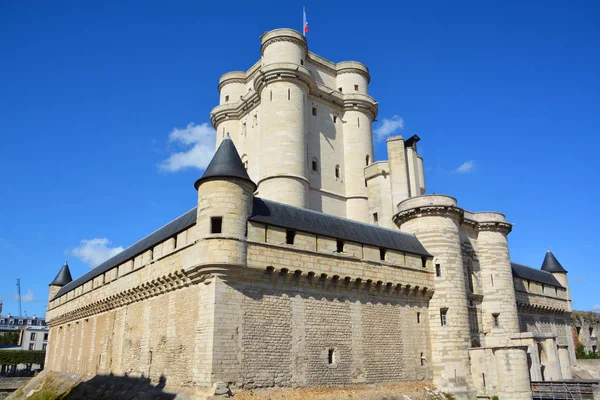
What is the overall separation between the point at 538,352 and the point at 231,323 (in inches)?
677

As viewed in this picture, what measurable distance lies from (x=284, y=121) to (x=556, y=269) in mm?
23735

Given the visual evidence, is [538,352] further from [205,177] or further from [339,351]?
[205,177]

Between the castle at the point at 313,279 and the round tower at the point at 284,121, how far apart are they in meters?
0.09

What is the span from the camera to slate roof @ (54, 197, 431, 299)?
58.0ft

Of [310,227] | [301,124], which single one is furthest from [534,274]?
[310,227]

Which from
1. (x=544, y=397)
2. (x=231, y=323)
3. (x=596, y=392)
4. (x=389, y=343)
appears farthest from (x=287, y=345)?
(x=596, y=392)

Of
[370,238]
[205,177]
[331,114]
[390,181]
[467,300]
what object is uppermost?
[331,114]

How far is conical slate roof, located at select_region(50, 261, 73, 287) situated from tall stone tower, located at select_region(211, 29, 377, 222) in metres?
18.3

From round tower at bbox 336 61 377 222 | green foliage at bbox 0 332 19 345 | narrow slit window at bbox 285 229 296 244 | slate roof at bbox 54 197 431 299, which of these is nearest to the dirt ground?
narrow slit window at bbox 285 229 296 244

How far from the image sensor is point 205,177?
55.4 feet

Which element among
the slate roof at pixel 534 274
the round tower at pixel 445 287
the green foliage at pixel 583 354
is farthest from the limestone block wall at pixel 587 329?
the round tower at pixel 445 287

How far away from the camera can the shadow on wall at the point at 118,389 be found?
1728cm

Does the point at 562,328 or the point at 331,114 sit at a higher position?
the point at 331,114

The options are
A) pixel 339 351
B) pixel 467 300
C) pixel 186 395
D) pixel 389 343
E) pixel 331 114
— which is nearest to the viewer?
pixel 186 395
